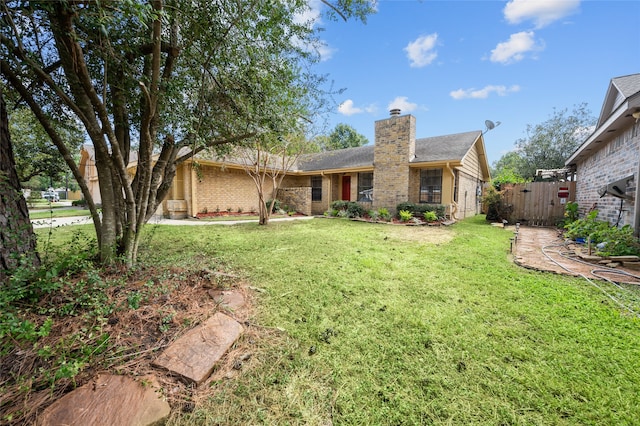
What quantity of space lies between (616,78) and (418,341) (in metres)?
11.3

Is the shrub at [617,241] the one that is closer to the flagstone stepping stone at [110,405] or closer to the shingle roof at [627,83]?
the shingle roof at [627,83]

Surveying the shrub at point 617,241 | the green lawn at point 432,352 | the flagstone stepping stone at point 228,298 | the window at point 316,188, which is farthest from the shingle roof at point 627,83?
→ the window at point 316,188

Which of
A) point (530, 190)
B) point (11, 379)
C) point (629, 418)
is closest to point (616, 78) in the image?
point (530, 190)

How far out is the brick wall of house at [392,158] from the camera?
11.8 meters

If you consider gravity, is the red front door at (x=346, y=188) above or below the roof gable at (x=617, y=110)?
below

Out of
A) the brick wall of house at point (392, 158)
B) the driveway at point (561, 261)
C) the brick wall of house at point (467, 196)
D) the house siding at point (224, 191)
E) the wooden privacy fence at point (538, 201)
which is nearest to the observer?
the driveway at point (561, 261)

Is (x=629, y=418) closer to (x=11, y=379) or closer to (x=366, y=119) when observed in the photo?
(x=11, y=379)

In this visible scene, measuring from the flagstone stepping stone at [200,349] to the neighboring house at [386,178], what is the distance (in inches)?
360

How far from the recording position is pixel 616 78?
774cm

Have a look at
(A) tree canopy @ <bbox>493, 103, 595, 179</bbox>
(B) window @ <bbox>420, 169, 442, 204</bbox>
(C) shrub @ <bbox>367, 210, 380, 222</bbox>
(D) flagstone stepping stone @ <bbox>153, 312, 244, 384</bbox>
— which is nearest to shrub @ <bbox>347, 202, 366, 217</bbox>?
(C) shrub @ <bbox>367, 210, 380, 222</bbox>

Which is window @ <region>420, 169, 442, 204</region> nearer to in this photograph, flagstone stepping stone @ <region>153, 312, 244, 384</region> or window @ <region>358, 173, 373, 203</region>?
window @ <region>358, 173, 373, 203</region>

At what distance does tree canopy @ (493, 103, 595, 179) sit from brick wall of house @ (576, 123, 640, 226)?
10.5 m

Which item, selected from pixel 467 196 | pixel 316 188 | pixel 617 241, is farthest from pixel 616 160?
pixel 316 188

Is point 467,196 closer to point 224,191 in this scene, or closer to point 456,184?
point 456,184
